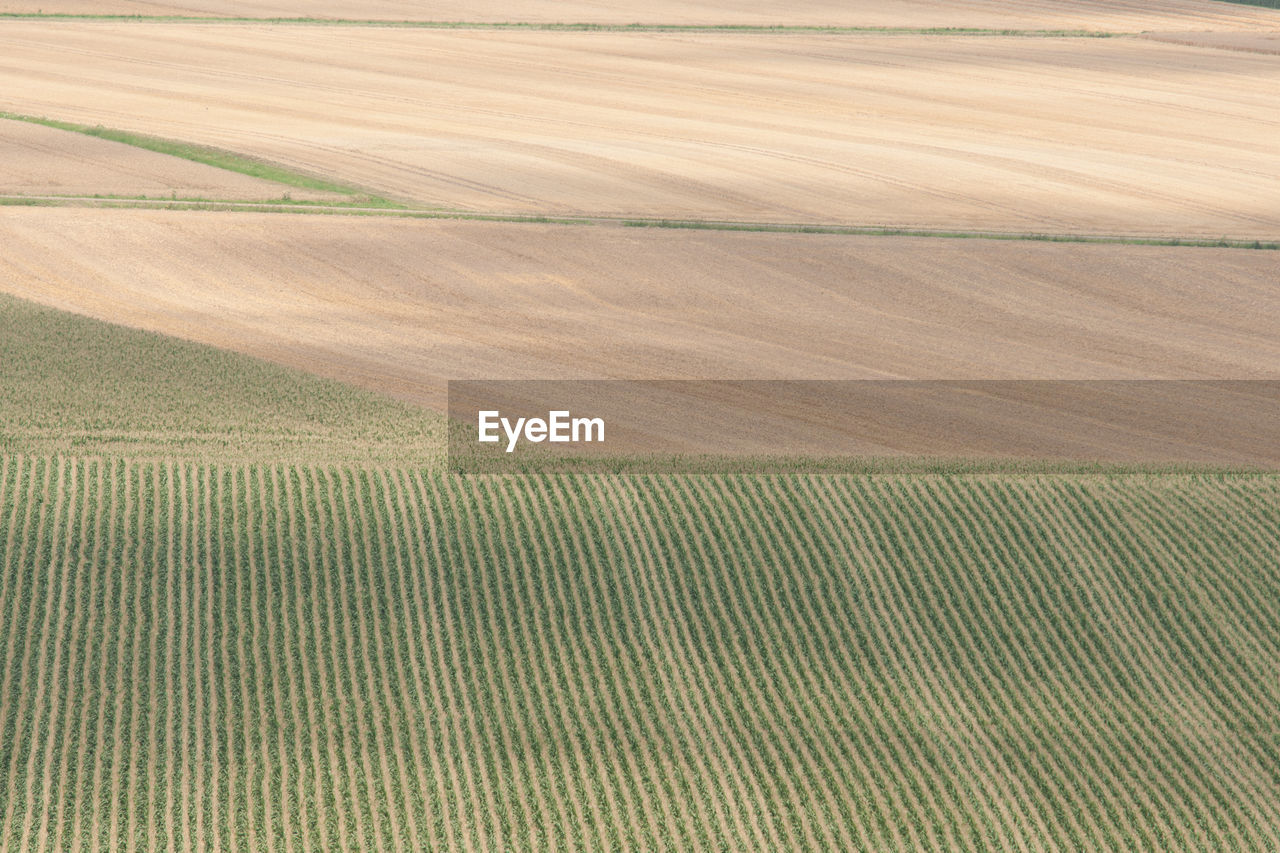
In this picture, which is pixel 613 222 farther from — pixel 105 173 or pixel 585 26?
pixel 585 26

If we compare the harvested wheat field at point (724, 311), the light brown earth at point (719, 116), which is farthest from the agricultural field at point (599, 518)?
the light brown earth at point (719, 116)

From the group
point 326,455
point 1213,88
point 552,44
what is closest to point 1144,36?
point 1213,88

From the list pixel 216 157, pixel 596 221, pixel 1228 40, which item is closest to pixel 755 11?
pixel 1228 40

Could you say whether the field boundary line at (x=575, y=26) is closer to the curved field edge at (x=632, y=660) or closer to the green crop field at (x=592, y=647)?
the green crop field at (x=592, y=647)

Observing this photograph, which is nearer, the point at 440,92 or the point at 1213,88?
the point at 440,92

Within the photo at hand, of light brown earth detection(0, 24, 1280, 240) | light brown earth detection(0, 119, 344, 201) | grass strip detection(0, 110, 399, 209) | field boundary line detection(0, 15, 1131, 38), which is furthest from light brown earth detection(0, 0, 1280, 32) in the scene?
light brown earth detection(0, 119, 344, 201)

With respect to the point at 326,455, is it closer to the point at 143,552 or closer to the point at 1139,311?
the point at 143,552
